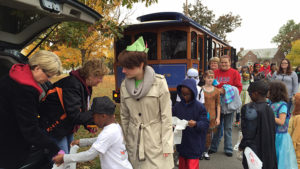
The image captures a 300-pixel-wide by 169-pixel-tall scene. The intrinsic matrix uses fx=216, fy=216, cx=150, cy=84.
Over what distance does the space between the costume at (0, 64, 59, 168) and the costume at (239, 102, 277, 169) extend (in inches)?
89.8

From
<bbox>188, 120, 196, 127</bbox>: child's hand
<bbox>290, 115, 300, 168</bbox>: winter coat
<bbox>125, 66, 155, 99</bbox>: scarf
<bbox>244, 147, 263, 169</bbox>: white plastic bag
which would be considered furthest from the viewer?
<bbox>290, 115, 300, 168</bbox>: winter coat

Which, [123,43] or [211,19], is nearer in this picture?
[123,43]

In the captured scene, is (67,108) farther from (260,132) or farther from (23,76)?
(260,132)

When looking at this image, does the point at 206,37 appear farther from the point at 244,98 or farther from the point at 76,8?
the point at 76,8

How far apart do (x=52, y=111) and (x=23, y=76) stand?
561 mm

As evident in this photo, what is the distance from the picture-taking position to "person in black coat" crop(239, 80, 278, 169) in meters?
2.62

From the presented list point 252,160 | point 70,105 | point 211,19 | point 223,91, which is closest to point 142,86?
point 70,105

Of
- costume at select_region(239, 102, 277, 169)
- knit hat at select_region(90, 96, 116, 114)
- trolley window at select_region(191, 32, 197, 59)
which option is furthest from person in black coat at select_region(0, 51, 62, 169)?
trolley window at select_region(191, 32, 197, 59)

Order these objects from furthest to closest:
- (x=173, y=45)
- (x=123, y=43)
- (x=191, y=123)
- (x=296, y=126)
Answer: (x=123, y=43)
(x=173, y=45)
(x=296, y=126)
(x=191, y=123)

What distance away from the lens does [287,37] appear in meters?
53.4

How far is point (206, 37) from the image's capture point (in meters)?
8.39

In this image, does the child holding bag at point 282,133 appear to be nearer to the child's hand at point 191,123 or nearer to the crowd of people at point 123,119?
the crowd of people at point 123,119

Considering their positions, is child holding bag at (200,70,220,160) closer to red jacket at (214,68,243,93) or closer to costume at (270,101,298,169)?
red jacket at (214,68,243,93)

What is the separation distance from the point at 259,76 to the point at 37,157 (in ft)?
23.7
